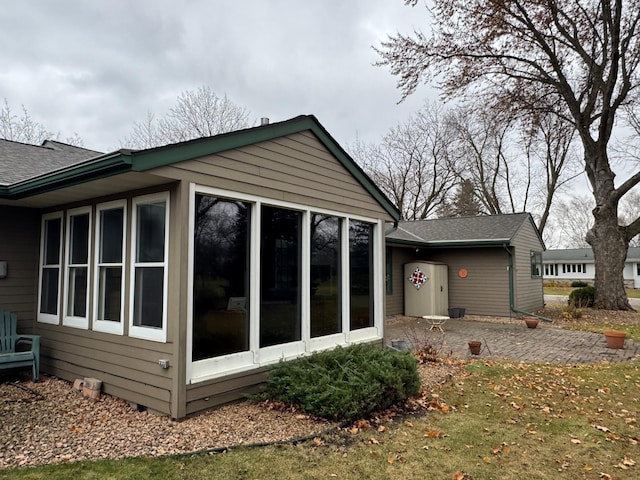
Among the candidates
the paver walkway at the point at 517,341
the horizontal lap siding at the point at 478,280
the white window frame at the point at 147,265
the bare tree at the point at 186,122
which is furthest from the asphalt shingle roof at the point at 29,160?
the bare tree at the point at 186,122

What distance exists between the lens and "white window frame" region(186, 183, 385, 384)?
428 cm

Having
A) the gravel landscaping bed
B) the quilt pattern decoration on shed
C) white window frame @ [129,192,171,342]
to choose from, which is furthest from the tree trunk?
white window frame @ [129,192,171,342]

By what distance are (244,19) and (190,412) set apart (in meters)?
11.5

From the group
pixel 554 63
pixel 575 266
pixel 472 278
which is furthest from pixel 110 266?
pixel 575 266

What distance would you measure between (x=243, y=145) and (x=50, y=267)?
3.52 meters

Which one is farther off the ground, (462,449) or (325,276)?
(325,276)

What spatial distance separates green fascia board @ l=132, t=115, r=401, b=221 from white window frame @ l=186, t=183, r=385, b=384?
38 cm

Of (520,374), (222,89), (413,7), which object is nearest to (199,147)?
(520,374)

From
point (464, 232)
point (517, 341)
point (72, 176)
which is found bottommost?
point (517, 341)

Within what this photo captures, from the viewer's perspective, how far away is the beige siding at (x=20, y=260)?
5918 millimetres

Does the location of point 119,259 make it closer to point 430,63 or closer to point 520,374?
point 520,374

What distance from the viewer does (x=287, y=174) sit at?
555cm

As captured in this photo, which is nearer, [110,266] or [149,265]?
[149,265]

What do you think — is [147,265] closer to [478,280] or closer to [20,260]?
[20,260]
